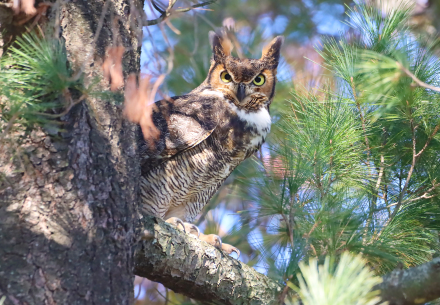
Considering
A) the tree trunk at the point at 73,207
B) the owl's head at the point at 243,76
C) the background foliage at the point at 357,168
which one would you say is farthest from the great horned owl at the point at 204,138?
the tree trunk at the point at 73,207

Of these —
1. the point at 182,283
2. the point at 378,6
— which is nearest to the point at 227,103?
the point at 378,6

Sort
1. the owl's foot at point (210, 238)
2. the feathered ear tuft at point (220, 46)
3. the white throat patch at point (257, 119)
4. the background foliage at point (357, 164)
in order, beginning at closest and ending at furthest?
the background foliage at point (357, 164)
the owl's foot at point (210, 238)
the white throat patch at point (257, 119)
the feathered ear tuft at point (220, 46)

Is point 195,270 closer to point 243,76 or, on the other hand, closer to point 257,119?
point 257,119

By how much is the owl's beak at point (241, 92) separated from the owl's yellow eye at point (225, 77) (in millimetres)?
79

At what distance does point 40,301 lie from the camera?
123cm

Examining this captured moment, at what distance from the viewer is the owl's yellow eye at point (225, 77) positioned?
2.50 meters

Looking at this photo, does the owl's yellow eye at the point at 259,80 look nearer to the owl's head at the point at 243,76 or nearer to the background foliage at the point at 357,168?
the owl's head at the point at 243,76

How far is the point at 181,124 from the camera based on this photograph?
2199mm

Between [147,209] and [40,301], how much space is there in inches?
39.0

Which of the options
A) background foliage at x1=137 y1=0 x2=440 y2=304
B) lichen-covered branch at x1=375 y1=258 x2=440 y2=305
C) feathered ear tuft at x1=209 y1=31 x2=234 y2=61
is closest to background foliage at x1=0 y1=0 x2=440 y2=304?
background foliage at x1=137 y1=0 x2=440 y2=304

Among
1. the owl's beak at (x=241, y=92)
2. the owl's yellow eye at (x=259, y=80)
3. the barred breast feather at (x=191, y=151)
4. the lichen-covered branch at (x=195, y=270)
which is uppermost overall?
the owl's yellow eye at (x=259, y=80)

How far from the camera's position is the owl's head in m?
2.45

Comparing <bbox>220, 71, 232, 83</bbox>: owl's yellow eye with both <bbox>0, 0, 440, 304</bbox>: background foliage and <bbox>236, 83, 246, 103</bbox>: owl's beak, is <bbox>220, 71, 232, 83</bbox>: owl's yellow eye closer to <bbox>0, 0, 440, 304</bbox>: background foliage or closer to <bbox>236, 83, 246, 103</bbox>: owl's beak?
<bbox>236, 83, 246, 103</bbox>: owl's beak

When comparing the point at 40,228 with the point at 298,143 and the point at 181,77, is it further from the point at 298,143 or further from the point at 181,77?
the point at 181,77
